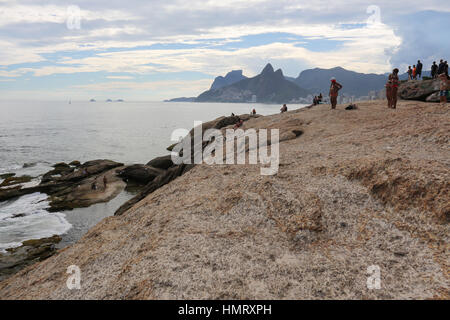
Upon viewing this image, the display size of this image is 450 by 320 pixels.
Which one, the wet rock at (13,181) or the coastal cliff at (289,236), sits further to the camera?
the wet rock at (13,181)

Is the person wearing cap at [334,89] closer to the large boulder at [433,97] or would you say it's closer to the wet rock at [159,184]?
the large boulder at [433,97]

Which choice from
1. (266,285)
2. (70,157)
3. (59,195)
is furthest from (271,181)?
(70,157)

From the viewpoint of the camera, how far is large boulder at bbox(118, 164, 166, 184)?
118 feet

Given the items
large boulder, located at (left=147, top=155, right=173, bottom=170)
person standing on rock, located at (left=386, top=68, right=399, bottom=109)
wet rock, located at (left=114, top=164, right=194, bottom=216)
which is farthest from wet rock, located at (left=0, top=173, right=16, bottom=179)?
person standing on rock, located at (left=386, top=68, right=399, bottom=109)

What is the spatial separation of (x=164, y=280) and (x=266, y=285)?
2213mm

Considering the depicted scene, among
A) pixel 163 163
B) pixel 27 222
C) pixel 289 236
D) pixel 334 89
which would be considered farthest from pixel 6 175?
pixel 289 236

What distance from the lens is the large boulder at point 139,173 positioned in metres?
35.9

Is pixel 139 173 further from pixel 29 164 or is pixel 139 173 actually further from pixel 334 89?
pixel 29 164

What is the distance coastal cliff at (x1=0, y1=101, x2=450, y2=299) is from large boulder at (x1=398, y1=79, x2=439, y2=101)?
17.5 metres

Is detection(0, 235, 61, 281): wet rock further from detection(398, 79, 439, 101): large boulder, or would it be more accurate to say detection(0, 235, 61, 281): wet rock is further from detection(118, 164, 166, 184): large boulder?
detection(398, 79, 439, 101): large boulder

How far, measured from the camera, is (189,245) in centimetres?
767

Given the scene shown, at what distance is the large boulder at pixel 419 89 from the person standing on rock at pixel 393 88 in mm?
8501

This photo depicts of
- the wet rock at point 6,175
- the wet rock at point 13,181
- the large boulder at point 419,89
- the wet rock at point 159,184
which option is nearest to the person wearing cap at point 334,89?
the large boulder at point 419,89

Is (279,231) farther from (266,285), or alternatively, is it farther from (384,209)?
(384,209)
